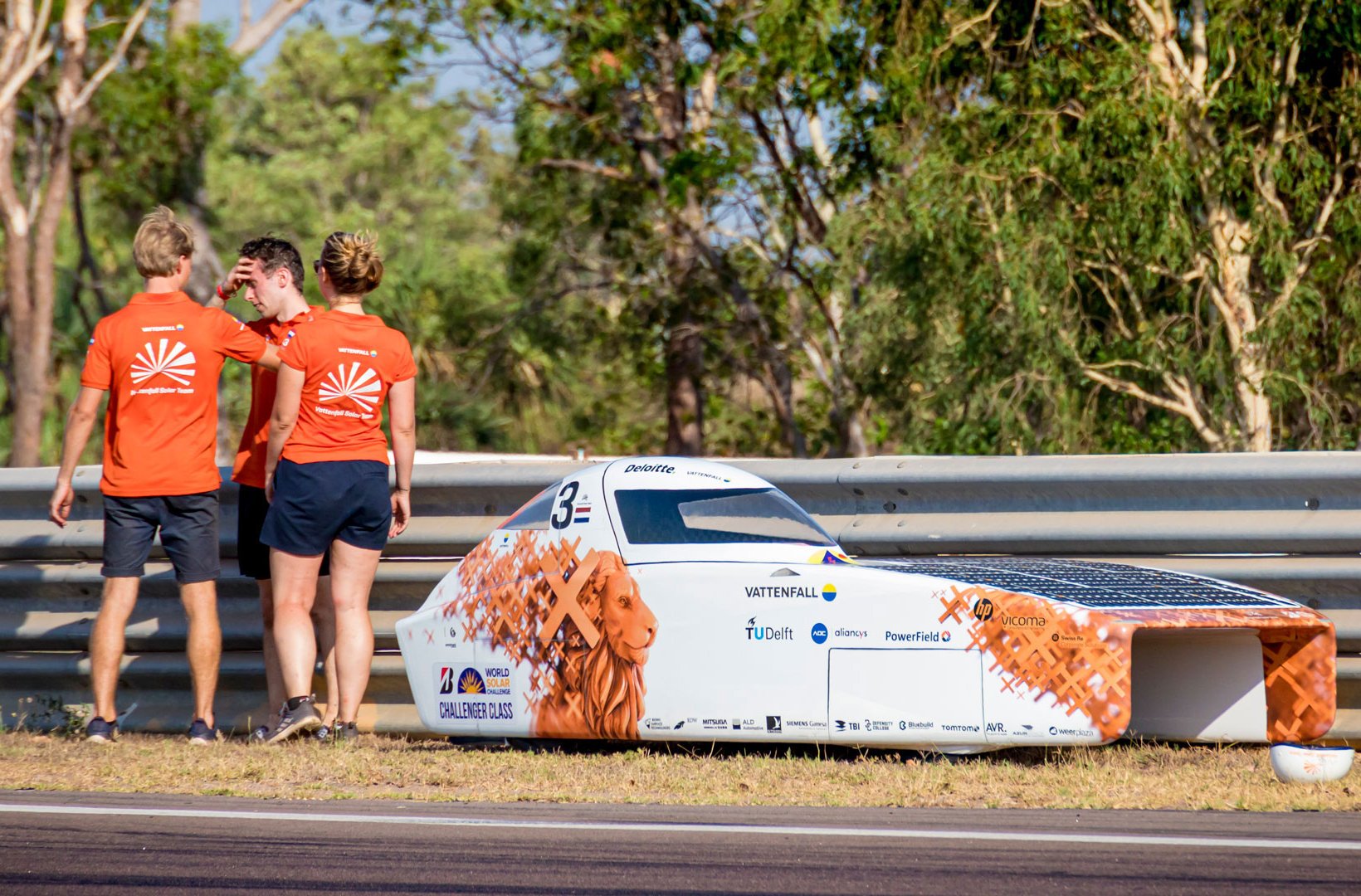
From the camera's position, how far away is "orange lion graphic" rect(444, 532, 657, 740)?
5.66m

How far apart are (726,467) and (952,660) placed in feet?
3.98

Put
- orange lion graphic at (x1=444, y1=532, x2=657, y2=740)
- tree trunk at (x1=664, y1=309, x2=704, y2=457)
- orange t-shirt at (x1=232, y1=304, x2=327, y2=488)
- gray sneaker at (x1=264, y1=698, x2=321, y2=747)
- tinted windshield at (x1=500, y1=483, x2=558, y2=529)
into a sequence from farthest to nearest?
tree trunk at (x1=664, y1=309, x2=704, y2=457)
orange t-shirt at (x1=232, y1=304, x2=327, y2=488)
gray sneaker at (x1=264, y1=698, x2=321, y2=747)
tinted windshield at (x1=500, y1=483, x2=558, y2=529)
orange lion graphic at (x1=444, y1=532, x2=657, y2=740)

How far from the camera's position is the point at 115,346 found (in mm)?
6316

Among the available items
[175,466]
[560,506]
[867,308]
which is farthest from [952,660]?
[867,308]

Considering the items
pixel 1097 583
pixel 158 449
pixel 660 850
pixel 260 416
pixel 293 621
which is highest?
pixel 260 416

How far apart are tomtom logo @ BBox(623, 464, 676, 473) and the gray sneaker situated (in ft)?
4.95

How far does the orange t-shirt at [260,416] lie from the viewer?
21.2 ft

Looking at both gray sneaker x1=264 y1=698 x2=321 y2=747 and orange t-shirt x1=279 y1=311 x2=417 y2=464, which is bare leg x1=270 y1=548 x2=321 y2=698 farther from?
orange t-shirt x1=279 y1=311 x2=417 y2=464

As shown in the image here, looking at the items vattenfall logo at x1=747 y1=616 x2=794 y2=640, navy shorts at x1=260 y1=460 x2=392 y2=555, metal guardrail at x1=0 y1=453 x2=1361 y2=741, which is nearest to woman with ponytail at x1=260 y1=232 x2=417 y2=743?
Answer: navy shorts at x1=260 y1=460 x2=392 y2=555

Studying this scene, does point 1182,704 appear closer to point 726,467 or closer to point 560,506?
point 726,467

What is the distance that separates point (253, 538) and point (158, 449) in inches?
20.7

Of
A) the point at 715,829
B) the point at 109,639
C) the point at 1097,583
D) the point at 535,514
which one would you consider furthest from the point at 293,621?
the point at 1097,583

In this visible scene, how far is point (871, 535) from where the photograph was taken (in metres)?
6.37

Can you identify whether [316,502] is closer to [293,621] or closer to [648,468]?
[293,621]
